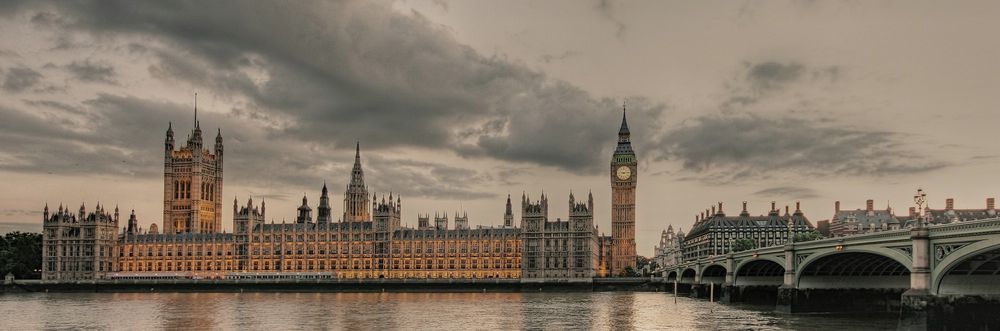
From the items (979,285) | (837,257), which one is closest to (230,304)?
(837,257)

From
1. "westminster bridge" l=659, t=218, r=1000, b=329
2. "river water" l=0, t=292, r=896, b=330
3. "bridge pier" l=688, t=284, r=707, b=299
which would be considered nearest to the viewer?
"westminster bridge" l=659, t=218, r=1000, b=329

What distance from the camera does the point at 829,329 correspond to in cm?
7388

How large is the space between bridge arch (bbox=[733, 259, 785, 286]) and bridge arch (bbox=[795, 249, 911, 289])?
2170 cm

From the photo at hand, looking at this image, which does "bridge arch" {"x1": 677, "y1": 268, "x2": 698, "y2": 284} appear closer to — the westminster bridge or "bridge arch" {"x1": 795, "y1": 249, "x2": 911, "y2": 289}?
the westminster bridge

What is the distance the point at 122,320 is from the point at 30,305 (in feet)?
126

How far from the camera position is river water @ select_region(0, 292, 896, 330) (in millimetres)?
82000

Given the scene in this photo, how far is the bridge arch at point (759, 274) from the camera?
12258 centimetres

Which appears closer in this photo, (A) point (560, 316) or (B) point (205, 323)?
(B) point (205, 323)

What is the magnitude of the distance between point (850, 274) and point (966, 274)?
29.2 metres

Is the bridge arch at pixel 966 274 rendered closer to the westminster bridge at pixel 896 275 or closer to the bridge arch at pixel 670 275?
the westminster bridge at pixel 896 275

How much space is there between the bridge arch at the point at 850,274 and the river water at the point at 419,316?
536cm

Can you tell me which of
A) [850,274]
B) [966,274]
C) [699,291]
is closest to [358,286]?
[699,291]

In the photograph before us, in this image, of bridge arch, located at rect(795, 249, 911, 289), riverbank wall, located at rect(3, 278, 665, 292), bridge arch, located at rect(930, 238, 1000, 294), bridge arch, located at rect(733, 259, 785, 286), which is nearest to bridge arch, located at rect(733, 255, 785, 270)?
bridge arch, located at rect(733, 259, 785, 286)

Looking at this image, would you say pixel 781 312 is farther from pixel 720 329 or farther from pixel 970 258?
pixel 970 258
